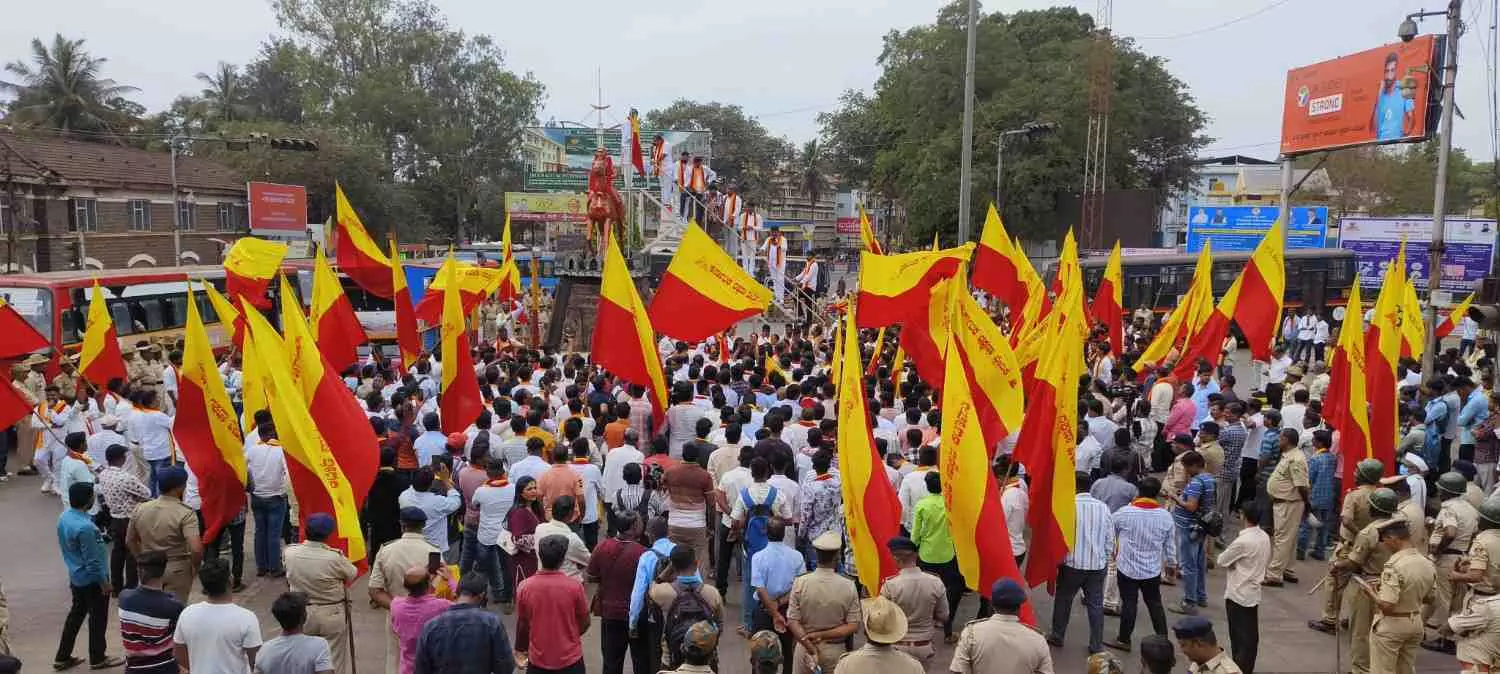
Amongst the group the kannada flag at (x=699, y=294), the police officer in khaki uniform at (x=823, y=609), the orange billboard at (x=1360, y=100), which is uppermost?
the orange billboard at (x=1360, y=100)

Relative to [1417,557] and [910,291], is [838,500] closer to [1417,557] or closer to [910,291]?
[1417,557]

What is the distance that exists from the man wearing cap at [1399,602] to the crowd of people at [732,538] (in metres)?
0.02

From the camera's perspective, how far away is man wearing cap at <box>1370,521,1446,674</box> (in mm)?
5730

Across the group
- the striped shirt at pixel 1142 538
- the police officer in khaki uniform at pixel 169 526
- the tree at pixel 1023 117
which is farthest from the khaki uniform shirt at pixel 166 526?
the tree at pixel 1023 117

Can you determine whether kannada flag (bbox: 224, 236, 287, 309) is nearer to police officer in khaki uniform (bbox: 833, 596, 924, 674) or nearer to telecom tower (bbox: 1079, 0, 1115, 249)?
police officer in khaki uniform (bbox: 833, 596, 924, 674)

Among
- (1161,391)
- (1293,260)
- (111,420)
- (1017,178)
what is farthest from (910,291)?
(1017,178)

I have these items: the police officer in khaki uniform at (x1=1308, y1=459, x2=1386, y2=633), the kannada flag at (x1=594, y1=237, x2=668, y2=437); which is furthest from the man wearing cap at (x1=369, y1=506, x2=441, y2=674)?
the police officer in khaki uniform at (x1=1308, y1=459, x2=1386, y2=633)

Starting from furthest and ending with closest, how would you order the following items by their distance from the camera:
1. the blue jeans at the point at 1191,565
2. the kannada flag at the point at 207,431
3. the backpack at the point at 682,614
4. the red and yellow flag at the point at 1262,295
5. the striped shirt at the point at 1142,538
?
1. the red and yellow flag at the point at 1262,295
2. the blue jeans at the point at 1191,565
3. the kannada flag at the point at 207,431
4. the striped shirt at the point at 1142,538
5. the backpack at the point at 682,614

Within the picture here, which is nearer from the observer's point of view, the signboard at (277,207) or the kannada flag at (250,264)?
the kannada flag at (250,264)

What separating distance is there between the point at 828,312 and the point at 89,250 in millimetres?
22864

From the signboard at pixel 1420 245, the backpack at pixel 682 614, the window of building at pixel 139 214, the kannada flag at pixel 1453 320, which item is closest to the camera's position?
the backpack at pixel 682 614

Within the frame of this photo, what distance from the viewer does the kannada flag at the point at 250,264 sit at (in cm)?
1330

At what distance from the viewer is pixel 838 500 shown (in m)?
7.06

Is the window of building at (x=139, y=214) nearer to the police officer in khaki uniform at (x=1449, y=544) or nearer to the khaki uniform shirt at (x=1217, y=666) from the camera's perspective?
the police officer in khaki uniform at (x=1449, y=544)
